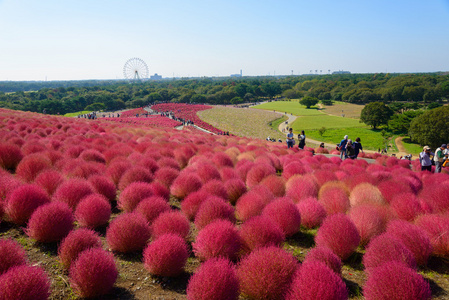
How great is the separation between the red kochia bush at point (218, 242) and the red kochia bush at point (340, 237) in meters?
1.45

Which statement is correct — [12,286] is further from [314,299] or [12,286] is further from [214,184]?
[214,184]

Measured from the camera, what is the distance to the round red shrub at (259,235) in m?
4.07

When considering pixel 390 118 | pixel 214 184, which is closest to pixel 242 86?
pixel 390 118

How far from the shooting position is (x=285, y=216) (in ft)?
16.3

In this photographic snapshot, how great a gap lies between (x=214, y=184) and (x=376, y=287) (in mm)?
3958

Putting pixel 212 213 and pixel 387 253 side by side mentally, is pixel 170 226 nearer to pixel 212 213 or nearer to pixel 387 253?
pixel 212 213

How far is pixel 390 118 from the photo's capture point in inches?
2694

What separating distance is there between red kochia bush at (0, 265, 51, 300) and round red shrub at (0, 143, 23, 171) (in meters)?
6.45

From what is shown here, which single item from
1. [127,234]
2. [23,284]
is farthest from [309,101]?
[23,284]

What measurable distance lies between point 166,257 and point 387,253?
10.3 feet

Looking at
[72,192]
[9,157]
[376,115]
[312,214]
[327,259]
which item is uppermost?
[9,157]

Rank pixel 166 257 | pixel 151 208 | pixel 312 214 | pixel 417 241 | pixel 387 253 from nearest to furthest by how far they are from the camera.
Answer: pixel 166 257
pixel 387 253
pixel 417 241
pixel 151 208
pixel 312 214

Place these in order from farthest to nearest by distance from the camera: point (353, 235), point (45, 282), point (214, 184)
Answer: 1. point (214, 184)
2. point (353, 235)
3. point (45, 282)

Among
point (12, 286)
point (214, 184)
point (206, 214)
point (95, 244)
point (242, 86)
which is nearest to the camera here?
point (12, 286)
